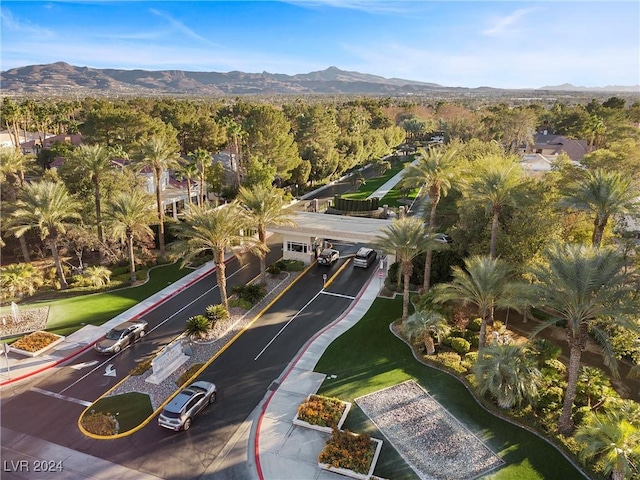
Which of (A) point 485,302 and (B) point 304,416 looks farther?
(A) point 485,302

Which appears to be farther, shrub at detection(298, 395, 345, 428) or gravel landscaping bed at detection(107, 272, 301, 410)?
gravel landscaping bed at detection(107, 272, 301, 410)

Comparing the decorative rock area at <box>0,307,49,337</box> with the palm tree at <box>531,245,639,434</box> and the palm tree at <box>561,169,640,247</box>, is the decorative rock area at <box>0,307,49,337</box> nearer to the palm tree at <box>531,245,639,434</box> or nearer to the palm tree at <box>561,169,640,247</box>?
the palm tree at <box>531,245,639,434</box>

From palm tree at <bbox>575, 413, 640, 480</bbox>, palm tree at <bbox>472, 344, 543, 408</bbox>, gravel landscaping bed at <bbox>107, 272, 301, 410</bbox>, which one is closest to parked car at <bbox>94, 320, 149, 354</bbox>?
gravel landscaping bed at <bbox>107, 272, 301, 410</bbox>

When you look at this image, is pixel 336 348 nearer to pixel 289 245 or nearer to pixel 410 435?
pixel 410 435

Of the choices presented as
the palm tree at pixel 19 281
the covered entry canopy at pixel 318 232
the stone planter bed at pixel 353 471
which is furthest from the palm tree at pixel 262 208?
the stone planter bed at pixel 353 471

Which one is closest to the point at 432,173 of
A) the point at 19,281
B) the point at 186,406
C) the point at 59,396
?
the point at 186,406

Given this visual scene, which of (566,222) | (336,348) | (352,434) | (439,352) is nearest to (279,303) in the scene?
(336,348)

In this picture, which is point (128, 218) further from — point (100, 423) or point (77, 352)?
point (100, 423)
